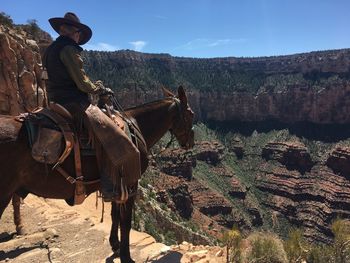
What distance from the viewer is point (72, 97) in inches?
295

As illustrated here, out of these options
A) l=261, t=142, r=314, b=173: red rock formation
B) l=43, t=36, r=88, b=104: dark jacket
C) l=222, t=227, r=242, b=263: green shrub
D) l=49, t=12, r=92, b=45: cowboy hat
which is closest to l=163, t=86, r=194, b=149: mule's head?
l=43, t=36, r=88, b=104: dark jacket

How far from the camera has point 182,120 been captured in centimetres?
979

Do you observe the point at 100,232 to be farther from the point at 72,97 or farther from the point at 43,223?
the point at 72,97

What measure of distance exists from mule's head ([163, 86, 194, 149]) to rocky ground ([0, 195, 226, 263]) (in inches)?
108

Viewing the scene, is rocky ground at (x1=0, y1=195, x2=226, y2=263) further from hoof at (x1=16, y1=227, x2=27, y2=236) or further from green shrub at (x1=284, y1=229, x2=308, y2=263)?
green shrub at (x1=284, y1=229, x2=308, y2=263)

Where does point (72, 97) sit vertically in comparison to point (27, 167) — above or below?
above

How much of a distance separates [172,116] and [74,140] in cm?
300

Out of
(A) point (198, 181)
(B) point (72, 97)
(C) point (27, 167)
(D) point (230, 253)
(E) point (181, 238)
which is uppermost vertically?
(B) point (72, 97)

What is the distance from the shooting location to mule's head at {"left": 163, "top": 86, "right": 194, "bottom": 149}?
9719 millimetres

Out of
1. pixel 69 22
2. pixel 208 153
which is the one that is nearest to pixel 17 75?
pixel 69 22

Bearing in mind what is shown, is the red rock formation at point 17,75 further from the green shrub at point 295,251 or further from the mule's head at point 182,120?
the green shrub at point 295,251

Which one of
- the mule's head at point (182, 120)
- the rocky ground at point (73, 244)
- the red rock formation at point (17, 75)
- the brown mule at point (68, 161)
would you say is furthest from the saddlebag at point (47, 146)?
the red rock formation at point (17, 75)

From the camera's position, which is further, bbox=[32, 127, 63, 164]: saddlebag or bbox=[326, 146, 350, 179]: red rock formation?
bbox=[326, 146, 350, 179]: red rock formation

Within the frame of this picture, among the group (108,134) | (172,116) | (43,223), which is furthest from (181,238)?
(108,134)
